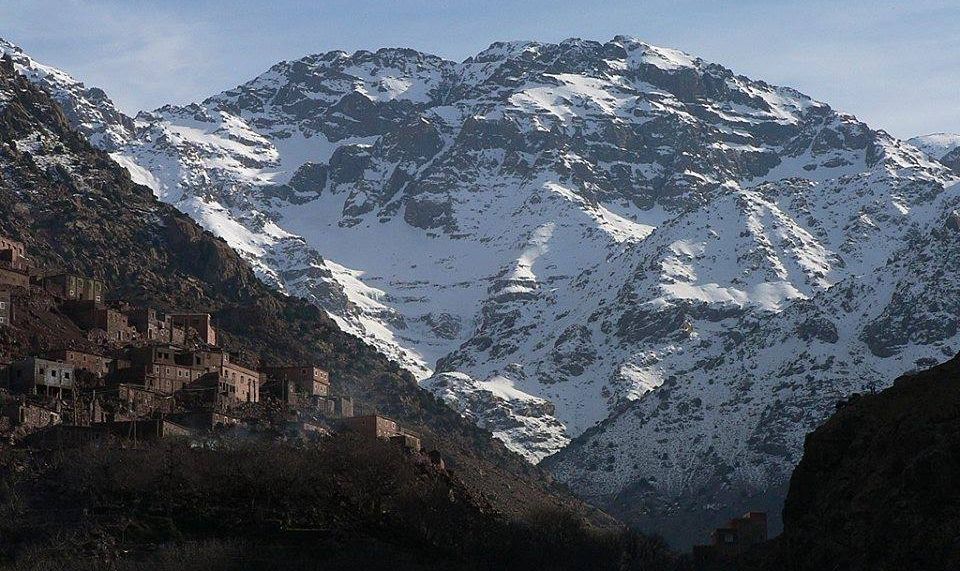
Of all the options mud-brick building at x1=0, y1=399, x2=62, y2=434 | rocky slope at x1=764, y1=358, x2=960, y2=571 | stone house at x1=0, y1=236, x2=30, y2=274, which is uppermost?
stone house at x1=0, y1=236, x2=30, y2=274

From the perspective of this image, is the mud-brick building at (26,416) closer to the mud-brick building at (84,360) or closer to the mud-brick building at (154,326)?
the mud-brick building at (84,360)

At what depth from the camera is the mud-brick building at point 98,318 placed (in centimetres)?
13988

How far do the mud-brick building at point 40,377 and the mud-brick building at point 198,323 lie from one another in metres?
26.2

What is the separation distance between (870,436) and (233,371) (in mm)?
62062

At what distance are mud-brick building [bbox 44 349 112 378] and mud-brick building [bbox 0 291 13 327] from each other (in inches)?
249

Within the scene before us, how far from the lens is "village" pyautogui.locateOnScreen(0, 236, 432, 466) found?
4747 inches

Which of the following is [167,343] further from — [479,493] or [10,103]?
[10,103]

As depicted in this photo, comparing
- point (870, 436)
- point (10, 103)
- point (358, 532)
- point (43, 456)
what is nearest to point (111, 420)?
point (43, 456)

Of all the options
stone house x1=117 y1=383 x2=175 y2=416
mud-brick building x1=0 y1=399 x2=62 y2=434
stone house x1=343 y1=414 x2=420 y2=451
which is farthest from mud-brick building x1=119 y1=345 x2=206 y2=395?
stone house x1=343 y1=414 x2=420 y2=451

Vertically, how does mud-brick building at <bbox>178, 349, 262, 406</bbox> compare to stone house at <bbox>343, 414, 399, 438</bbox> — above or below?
above

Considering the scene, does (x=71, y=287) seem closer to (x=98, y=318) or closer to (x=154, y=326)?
(x=98, y=318)

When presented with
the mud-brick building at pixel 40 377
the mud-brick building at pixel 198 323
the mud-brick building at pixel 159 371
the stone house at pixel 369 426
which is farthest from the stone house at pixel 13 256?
the stone house at pixel 369 426

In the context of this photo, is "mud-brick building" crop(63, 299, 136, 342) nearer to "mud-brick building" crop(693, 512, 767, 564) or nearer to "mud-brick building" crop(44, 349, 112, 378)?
"mud-brick building" crop(44, 349, 112, 378)

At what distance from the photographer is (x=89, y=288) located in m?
148
